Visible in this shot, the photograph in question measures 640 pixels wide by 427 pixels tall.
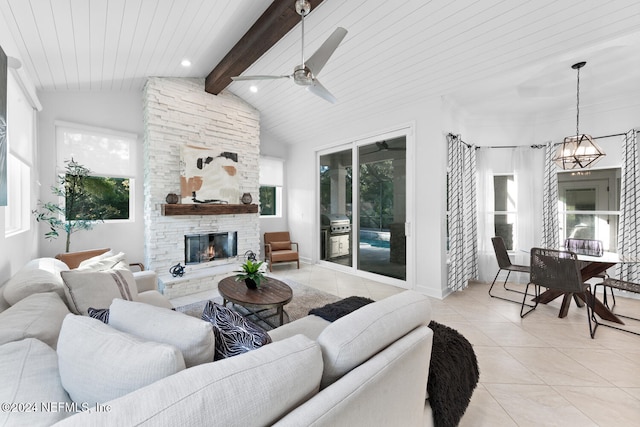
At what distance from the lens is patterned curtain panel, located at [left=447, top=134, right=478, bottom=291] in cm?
376

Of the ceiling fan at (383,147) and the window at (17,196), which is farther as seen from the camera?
the ceiling fan at (383,147)

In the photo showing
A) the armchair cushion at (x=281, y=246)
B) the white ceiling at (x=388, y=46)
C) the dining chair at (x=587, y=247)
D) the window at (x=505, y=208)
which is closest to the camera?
the white ceiling at (x=388, y=46)

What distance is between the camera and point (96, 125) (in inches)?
149

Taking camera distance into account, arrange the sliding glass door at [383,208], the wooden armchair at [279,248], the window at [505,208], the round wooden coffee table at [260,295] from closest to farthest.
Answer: the round wooden coffee table at [260,295] < the sliding glass door at [383,208] < the window at [505,208] < the wooden armchair at [279,248]

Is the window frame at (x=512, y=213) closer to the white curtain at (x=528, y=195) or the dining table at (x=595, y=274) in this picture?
the white curtain at (x=528, y=195)

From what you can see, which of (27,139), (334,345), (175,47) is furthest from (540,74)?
(27,139)

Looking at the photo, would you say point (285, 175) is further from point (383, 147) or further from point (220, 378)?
point (220, 378)

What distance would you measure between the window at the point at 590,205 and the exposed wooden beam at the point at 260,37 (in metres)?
4.50

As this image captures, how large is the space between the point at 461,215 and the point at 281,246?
3446mm

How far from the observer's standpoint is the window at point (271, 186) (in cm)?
588

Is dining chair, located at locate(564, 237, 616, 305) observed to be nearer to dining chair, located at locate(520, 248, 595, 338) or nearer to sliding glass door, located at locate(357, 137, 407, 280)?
dining chair, located at locate(520, 248, 595, 338)

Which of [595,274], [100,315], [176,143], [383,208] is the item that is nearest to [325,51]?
[100,315]

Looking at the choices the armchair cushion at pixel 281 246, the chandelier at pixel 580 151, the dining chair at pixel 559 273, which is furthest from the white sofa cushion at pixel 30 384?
the chandelier at pixel 580 151

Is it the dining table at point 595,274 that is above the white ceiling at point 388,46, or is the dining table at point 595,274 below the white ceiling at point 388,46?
below
